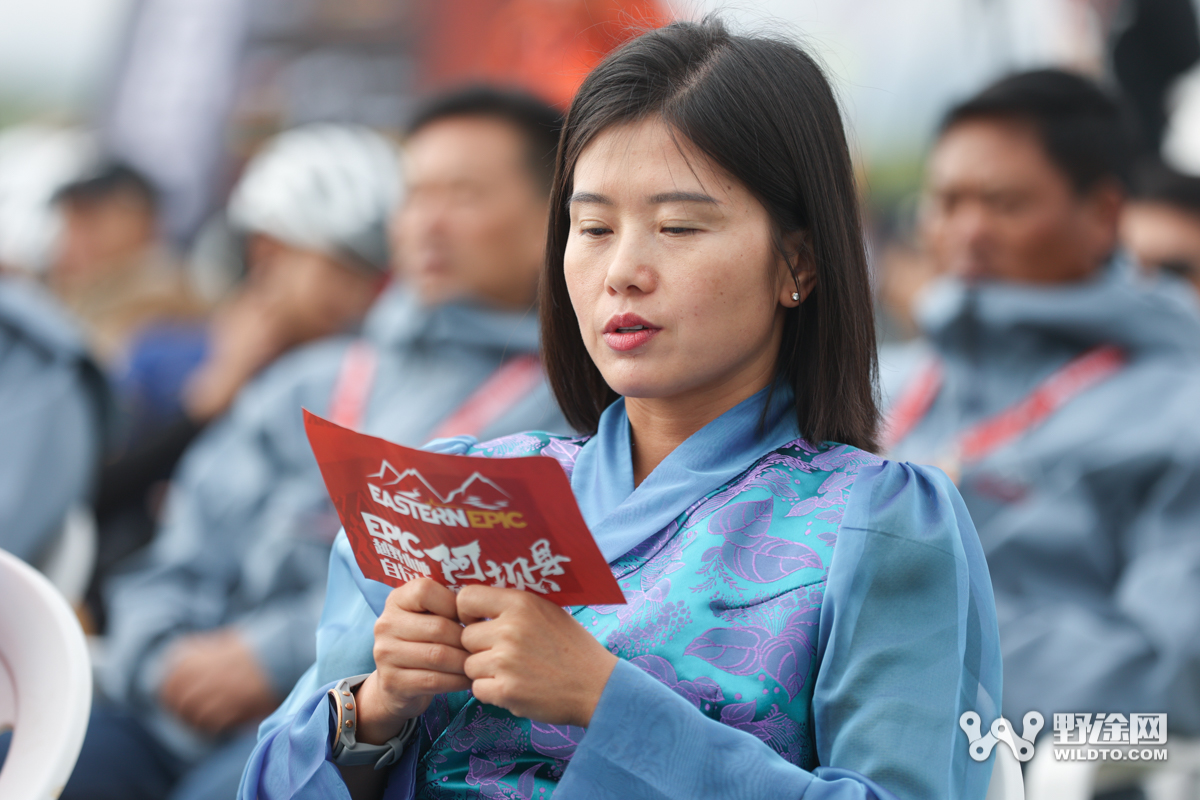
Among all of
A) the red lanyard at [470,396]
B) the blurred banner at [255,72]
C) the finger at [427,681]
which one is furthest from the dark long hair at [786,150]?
the blurred banner at [255,72]

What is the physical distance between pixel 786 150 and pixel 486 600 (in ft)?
1.88

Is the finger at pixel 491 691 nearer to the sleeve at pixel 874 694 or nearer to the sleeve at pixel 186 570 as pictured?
the sleeve at pixel 874 694

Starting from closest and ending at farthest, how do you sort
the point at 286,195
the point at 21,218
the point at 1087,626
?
the point at 1087,626 → the point at 286,195 → the point at 21,218

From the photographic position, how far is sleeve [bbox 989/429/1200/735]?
240cm

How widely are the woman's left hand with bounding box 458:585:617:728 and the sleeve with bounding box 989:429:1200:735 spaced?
1653mm

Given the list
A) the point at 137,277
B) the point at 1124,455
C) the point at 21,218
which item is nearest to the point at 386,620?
the point at 1124,455

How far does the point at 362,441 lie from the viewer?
1108 mm

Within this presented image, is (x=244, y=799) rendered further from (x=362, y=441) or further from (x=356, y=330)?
(x=356, y=330)

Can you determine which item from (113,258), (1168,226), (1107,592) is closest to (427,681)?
(1107,592)

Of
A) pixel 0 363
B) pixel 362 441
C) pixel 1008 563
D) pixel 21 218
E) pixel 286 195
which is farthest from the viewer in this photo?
pixel 21 218

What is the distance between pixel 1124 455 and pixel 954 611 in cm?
170

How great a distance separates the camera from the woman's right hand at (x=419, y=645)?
3.67 ft

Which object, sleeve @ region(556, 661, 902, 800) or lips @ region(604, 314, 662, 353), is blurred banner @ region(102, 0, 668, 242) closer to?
lips @ region(604, 314, 662, 353)

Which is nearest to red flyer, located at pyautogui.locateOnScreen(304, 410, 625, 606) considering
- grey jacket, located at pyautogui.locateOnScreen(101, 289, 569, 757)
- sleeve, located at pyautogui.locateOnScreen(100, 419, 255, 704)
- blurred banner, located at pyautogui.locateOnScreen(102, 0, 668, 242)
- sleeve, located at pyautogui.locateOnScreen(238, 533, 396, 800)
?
sleeve, located at pyautogui.locateOnScreen(238, 533, 396, 800)
